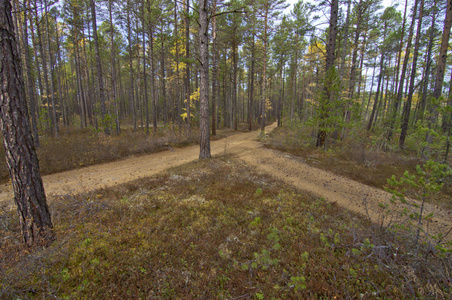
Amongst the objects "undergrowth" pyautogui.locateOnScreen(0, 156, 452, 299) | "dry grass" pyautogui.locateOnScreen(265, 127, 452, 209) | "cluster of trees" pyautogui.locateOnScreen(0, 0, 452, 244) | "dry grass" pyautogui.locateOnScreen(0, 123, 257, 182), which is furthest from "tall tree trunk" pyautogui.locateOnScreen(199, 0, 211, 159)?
"dry grass" pyautogui.locateOnScreen(265, 127, 452, 209)

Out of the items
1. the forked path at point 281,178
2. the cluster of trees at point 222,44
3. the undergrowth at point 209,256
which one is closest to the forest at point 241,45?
the cluster of trees at point 222,44

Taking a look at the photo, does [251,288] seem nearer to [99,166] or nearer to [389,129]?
[99,166]

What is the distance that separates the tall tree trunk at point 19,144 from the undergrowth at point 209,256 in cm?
40

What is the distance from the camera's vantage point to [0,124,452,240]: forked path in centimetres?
571

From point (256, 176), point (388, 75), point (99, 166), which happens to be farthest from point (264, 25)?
point (388, 75)

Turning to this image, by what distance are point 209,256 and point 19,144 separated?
3.72 m

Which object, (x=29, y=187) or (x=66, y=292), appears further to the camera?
(x=29, y=187)

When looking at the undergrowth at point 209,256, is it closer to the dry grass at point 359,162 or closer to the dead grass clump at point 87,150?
the dry grass at point 359,162

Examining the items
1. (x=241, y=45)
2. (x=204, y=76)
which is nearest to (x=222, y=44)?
(x=204, y=76)

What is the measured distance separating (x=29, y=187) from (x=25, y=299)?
1700 mm

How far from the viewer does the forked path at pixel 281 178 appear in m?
5.71

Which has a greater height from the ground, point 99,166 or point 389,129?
point 389,129

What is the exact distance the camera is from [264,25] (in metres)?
18.4

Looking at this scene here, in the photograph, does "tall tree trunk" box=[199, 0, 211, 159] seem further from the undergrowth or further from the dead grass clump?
the dead grass clump
